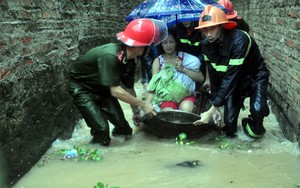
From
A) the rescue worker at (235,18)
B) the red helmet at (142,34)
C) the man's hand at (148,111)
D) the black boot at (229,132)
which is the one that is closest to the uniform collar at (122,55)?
the red helmet at (142,34)

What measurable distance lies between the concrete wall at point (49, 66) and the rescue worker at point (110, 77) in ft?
1.28

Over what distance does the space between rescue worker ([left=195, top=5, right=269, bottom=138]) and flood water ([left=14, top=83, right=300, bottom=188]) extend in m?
0.30

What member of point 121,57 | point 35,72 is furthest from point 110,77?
point 35,72

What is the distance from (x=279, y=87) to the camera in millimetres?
5055

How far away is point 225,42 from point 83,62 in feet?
5.65

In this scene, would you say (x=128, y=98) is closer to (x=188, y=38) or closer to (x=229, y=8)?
(x=188, y=38)

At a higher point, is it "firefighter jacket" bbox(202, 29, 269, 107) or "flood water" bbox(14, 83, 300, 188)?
"firefighter jacket" bbox(202, 29, 269, 107)

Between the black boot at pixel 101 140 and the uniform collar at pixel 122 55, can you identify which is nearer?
the uniform collar at pixel 122 55

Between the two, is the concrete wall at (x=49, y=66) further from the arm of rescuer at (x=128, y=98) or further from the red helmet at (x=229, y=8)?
the arm of rescuer at (x=128, y=98)

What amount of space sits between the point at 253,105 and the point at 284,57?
3.23ft

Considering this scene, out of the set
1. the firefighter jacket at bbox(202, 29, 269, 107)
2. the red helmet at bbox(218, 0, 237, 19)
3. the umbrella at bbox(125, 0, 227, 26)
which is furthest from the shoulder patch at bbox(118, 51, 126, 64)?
the red helmet at bbox(218, 0, 237, 19)

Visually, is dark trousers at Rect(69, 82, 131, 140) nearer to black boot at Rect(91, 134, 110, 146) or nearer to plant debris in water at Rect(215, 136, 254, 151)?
black boot at Rect(91, 134, 110, 146)

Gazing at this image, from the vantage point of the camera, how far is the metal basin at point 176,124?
161 inches

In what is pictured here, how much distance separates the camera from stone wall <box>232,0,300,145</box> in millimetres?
4043
